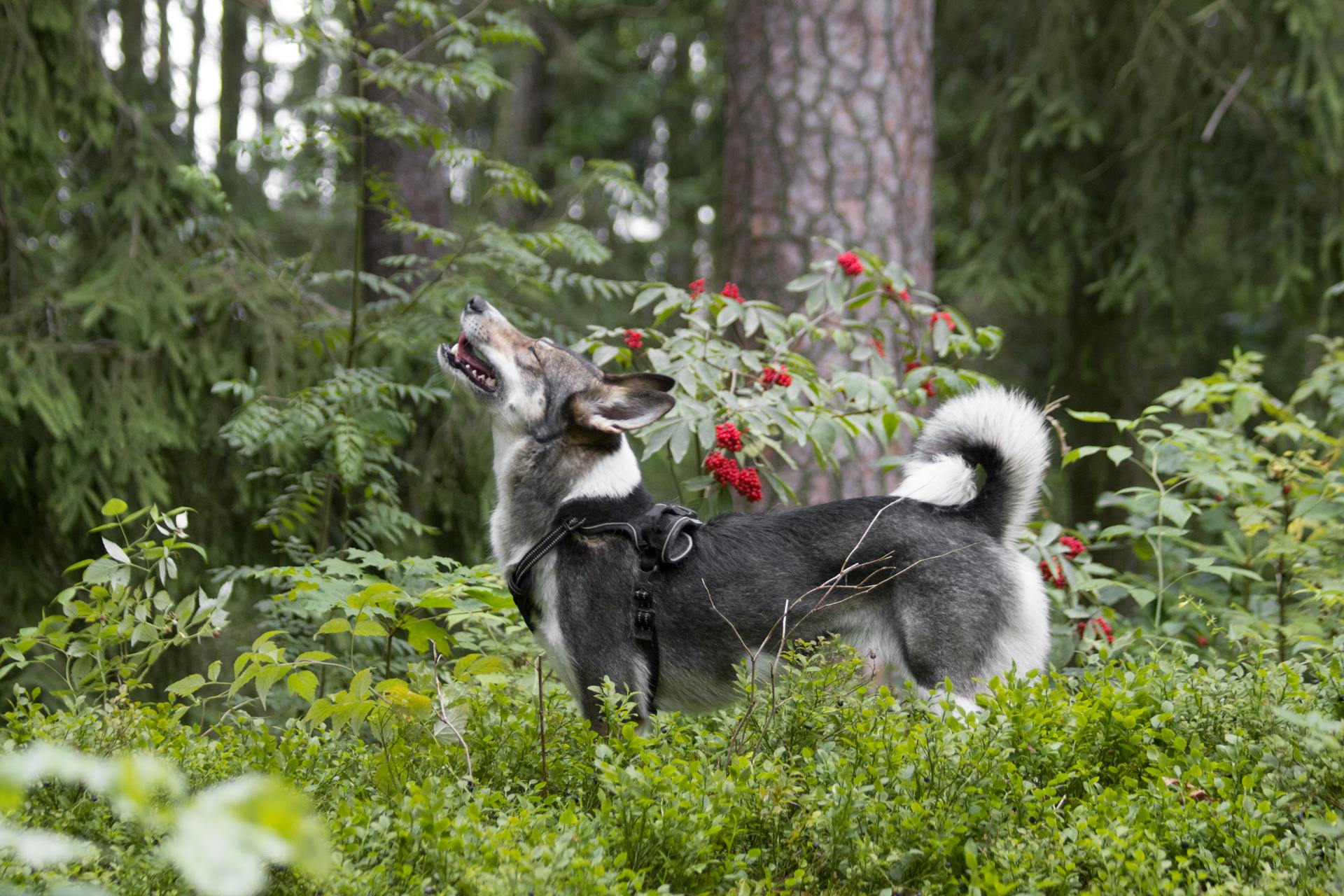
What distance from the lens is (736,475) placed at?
4.19m

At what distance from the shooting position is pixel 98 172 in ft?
19.3

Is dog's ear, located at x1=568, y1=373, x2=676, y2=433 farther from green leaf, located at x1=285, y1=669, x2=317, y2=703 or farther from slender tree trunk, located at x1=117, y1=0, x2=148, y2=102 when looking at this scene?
slender tree trunk, located at x1=117, y1=0, x2=148, y2=102

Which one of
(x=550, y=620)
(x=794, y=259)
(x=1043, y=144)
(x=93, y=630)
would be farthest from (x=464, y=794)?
(x=1043, y=144)

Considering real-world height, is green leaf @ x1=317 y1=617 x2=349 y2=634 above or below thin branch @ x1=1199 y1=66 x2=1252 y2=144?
below

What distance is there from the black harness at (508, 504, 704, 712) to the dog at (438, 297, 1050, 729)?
0.02 m

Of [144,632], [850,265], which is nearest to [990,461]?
[850,265]

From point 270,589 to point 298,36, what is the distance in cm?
312

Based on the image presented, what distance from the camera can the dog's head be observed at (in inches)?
155

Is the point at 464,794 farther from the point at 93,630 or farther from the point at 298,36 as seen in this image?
the point at 298,36

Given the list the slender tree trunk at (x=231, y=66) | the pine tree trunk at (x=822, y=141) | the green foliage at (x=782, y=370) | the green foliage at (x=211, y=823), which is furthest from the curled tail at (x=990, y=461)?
the slender tree trunk at (x=231, y=66)

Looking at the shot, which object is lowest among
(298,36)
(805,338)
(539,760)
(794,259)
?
(539,760)

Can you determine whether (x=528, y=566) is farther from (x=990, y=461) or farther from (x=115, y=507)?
(x=990, y=461)

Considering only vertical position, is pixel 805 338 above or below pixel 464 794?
above

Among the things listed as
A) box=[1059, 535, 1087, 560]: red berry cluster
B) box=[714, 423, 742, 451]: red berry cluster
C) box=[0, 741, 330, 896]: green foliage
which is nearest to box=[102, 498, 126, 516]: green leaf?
box=[714, 423, 742, 451]: red berry cluster
